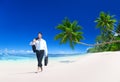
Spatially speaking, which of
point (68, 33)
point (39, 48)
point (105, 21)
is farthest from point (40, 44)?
point (105, 21)

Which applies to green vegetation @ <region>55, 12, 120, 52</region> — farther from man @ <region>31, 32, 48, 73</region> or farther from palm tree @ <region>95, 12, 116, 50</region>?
man @ <region>31, 32, 48, 73</region>

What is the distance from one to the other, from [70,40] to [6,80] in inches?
1497

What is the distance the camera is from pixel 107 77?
8.65 metres

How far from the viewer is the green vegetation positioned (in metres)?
46.5

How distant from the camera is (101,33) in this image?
6162cm

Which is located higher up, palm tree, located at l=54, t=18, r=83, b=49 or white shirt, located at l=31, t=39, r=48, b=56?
palm tree, located at l=54, t=18, r=83, b=49

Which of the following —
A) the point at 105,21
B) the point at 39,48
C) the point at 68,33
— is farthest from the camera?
the point at 105,21

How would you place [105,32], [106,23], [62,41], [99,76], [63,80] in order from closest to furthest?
[63,80] → [99,76] → [62,41] → [106,23] → [105,32]

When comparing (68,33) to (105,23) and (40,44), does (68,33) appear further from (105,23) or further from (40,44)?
(40,44)

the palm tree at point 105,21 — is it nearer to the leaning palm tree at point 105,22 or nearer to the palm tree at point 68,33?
the leaning palm tree at point 105,22

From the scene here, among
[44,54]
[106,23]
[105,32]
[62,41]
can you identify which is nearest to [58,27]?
[62,41]

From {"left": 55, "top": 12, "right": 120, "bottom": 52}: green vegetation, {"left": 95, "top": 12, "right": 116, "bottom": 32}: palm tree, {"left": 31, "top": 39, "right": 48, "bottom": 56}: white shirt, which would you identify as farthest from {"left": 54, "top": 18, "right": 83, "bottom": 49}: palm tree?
{"left": 31, "top": 39, "right": 48, "bottom": 56}: white shirt

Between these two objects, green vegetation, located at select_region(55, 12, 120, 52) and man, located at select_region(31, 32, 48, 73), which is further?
green vegetation, located at select_region(55, 12, 120, 52)

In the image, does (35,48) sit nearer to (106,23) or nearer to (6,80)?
(6,80)
